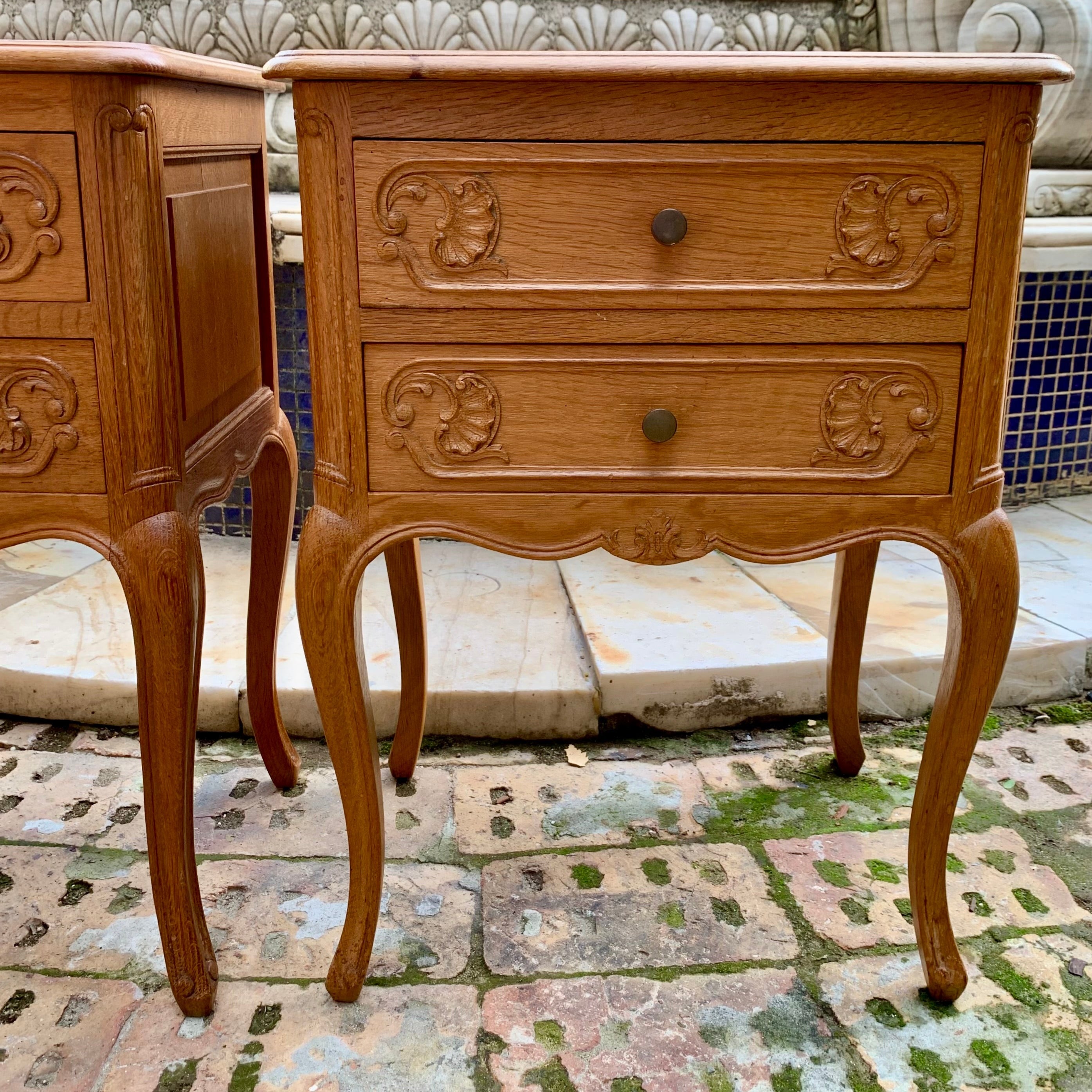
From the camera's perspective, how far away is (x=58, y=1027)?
49.0 inches

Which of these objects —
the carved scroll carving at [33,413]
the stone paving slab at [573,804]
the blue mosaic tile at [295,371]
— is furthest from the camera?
the blue mosaic tile at [295,371]

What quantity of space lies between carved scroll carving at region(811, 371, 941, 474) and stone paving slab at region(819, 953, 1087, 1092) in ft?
1.98

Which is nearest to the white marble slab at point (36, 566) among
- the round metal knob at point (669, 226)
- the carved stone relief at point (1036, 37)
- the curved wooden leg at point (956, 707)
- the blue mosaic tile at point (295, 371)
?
the blue mosaic tile at point (295, 371)

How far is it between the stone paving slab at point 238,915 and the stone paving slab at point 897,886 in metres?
0.44

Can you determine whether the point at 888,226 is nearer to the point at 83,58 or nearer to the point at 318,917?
the point at 83,58

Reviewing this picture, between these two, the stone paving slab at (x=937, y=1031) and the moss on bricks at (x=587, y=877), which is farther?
the moss on bricks at (x=587, y=877)

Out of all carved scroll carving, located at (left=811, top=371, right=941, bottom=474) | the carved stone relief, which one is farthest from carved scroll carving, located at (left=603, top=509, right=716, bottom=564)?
the carved stone relief

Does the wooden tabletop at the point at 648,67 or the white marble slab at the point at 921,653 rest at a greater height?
the wooden tabletop at the point at 648,67

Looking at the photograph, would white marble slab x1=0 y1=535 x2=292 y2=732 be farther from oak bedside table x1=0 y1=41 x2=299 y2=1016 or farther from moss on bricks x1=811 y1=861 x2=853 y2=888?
moss on bricks x1=811 y1=861 x2=853 y2=888

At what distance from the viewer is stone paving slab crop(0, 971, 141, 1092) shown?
1.18m

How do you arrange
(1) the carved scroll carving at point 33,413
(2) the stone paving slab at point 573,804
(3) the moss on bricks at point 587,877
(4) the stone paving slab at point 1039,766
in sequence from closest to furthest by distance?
(1) the carved scroll carving at point 33,413, (3) the moss on bricks at point 587,877, (2) the stone paving slab at point 573,804, (4) the stone paving slab at point 1039,766

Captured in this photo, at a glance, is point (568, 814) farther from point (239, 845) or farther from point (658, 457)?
point (658, 457)

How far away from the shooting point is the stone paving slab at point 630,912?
137 cm

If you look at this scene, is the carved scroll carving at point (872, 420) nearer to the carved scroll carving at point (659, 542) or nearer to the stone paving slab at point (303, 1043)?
the carved scroll carving at point (659, 542)
